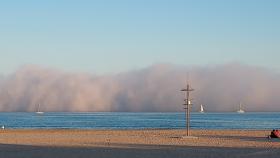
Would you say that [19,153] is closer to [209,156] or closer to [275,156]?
[209,156]

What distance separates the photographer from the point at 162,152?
27.7 m

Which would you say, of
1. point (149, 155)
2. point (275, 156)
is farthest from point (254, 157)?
point (149, 155)

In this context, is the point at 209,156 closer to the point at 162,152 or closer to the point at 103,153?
the point at 162,152

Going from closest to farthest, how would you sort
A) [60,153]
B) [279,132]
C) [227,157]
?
[227,157], [60,153], [279,132]

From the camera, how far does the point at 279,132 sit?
138 ft

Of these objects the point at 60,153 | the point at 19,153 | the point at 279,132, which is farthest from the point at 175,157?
the point at 279,132

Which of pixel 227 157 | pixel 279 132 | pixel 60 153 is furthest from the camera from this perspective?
pixel 279 132

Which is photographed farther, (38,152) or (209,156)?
(38,152)

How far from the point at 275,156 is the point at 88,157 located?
800 cm

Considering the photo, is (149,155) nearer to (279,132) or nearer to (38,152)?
(38,152)

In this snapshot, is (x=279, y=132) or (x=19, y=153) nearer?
(x=19, y=153)

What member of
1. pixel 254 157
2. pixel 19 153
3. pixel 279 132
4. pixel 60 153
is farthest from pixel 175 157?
pixel 279 132

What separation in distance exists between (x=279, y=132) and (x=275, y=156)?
17.6 meters

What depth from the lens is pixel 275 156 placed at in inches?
986
